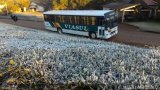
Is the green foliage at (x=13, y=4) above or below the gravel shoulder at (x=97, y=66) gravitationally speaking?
above

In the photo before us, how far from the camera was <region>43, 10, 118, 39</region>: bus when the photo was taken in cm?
2312

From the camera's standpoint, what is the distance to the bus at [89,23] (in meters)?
23.1

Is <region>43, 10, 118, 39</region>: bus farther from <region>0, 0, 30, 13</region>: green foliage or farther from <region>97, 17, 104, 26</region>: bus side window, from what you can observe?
<region>0, 0, 30, 13</region>: green foliage

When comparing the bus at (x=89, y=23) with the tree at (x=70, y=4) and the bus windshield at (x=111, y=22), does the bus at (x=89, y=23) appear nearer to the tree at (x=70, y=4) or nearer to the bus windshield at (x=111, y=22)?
the bus windshield at (x=111, y=22)

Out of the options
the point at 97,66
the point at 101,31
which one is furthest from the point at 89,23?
the point at 97,66

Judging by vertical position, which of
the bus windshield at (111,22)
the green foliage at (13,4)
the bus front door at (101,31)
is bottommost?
the bus front door at (101,31)

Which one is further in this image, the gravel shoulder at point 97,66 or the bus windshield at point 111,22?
the bus windshield at point 111,22

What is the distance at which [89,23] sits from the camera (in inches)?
953

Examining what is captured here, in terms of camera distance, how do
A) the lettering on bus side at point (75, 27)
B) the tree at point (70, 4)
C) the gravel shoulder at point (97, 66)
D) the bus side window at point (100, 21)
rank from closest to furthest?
the gravel shoulder at point (97, 66) < the bus side window at point (100, 21) < the lettering on bus side at point (75, 27) < the tree at point (70, 4)

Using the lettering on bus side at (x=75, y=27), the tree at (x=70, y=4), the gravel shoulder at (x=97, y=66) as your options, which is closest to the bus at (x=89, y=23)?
the lettering on bus side at (x=75, y=27)

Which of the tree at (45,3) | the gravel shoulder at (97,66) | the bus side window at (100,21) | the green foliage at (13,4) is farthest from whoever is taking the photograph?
the tree at (45,3)

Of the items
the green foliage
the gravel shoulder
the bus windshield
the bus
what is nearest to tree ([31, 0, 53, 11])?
the green foliage

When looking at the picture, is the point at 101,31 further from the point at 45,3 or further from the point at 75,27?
the point at 45,3

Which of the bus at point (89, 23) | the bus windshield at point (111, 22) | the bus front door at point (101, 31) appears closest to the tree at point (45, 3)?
the bus at point (89, 23)
